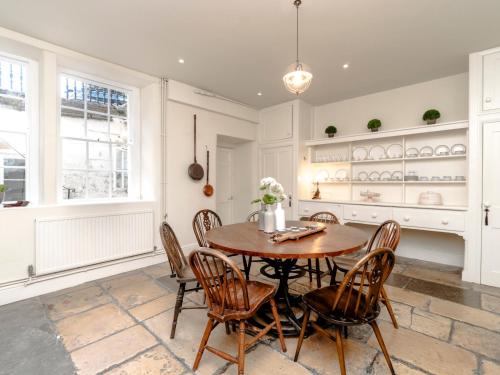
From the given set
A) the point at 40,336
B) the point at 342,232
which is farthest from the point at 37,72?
the point at 342,232

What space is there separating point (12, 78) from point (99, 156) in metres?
1.21

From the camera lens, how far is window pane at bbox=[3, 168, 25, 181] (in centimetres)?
279

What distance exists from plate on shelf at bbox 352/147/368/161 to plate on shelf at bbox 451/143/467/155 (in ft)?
4.00

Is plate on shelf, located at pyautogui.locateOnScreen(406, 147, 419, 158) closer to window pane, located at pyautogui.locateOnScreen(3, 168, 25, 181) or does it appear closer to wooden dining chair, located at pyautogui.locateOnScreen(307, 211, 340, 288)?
wooden dining chair, located at pyautogui.locateOnScreen(307, 211, 340, 288)

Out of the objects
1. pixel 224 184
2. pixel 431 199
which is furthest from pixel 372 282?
pixel 224 184

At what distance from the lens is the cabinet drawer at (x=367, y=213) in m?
3.73

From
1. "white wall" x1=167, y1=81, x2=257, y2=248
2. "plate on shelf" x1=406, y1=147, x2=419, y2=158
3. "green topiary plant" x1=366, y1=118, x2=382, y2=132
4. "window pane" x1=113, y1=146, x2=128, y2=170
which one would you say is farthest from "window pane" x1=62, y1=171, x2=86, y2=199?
"plate on shelf" x1=406, y1=147, x2=419, y2=158

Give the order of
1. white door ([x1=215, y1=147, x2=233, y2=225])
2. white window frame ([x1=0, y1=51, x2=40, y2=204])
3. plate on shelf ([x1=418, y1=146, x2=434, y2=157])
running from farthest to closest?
white door ([x1=215, y1=147, x2=233, y2=225]) → plate on shelf ([x1=418, y1=146, x2=434, y2=157]) → white window frame ([x1=0, y1=51, x2=40, y2=204])

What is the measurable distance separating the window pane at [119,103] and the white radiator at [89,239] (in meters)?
1.57

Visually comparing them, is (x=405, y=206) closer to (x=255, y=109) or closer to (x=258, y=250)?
(x=258, y=250)

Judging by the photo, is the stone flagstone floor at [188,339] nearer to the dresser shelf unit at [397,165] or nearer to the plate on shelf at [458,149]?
the dresser shelf unit at [397,165]

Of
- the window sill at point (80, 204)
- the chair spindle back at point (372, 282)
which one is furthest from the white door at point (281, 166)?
the chair spindle back at point (372, 282)

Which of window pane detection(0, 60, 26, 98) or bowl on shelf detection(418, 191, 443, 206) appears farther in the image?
bowl on shelf detection(418, 191, 443, 206)

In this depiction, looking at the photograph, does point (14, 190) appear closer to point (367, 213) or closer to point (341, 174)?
point (367, 213)
